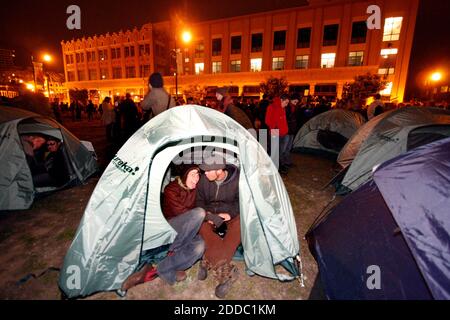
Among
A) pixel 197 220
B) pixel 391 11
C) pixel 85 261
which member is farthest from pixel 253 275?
pixel 391 11

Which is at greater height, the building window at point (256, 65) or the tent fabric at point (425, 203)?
the building window at point (256, 65)

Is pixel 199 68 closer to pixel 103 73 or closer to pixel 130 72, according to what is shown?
pixel 130 72

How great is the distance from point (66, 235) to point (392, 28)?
37.2 meters

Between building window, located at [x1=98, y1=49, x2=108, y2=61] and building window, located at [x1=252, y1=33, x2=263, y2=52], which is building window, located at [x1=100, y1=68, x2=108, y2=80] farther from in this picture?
building window, located at [x1=252, y1=33, x2=263, y2=52]

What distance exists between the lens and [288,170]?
7.44 m

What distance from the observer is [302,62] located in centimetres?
3177

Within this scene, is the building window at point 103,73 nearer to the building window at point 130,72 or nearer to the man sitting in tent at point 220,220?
the building window at point 130,72

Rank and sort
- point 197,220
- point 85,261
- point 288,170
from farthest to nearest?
point 288,170 < point 197,220 < point 85,261

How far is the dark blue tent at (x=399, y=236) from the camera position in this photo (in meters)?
1.86

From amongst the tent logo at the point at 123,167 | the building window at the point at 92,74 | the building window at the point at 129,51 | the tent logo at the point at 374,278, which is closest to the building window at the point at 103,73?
the building window at the point at 92,74

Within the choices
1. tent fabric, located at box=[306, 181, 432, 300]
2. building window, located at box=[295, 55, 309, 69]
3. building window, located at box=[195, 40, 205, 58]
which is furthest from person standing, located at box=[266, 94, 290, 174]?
building window, located at box=[195, 40, 205, 58]

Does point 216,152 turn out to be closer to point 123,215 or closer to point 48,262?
point 123,215

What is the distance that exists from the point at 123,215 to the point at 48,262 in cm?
159

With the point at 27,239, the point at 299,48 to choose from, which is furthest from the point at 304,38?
the point at 27,239
